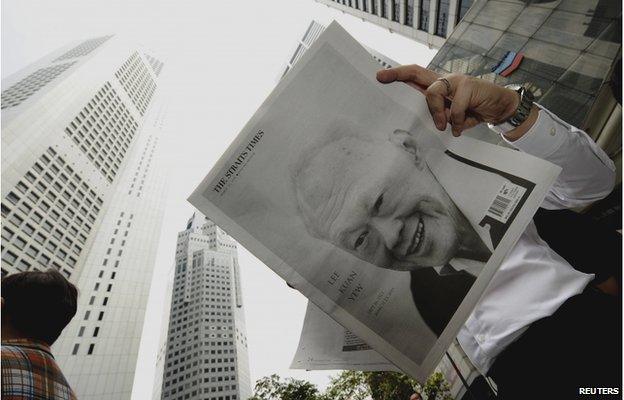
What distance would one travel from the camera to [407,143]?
110 centimetres

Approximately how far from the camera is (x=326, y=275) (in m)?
1.07

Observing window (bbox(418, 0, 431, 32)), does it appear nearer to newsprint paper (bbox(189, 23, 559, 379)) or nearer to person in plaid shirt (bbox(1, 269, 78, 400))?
newsprint paper (bbox(189, 23, 559, 379))

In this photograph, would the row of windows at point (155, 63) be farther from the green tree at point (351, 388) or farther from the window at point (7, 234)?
the green tree at point (351, 388)

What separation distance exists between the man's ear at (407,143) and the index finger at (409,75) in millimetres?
212

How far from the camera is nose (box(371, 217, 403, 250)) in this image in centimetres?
107

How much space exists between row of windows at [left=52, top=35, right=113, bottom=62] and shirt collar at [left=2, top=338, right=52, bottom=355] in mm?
66988

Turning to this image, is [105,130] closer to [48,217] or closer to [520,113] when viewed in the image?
[48,217]

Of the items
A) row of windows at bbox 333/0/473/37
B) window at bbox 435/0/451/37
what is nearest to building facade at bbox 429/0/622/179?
row of windows at bbox 333/0/473/37

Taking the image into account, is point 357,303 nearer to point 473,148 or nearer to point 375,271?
point 375,271

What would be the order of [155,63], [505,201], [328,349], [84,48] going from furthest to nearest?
[155,63] < [84,48] < [328,349] < [505,201]

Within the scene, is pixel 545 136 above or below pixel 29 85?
above

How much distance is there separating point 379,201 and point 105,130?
5474 centimetres

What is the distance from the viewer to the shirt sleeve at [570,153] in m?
1.12

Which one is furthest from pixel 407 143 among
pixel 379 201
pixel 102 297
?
pixel 102 297
